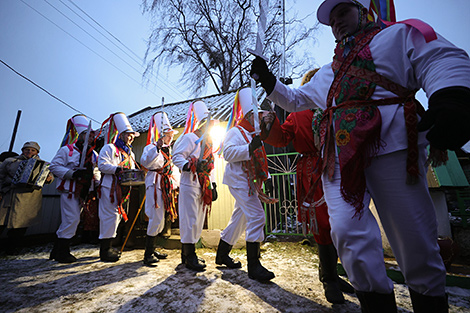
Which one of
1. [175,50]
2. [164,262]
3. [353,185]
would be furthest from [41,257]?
[175,50]

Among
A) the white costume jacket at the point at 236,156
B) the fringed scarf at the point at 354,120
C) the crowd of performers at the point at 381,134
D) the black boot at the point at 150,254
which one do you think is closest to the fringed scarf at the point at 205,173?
the white costume jacket at the point at 236,156

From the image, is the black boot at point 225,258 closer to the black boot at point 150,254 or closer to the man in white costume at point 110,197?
the black boot at point 150,254

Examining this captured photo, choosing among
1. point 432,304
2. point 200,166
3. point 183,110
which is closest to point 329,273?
point 432,304

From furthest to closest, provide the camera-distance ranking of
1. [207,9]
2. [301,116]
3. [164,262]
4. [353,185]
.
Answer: [207,9], [164,262], [301,116], [353,185]

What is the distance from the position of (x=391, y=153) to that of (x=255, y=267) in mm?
2177

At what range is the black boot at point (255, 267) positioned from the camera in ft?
8.73

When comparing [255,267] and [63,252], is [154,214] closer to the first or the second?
[63,252]

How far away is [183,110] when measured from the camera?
29.1 feet

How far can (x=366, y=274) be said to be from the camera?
3.77 ft

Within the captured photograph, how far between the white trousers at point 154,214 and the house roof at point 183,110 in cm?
275

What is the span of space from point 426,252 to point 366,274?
11.9 inches

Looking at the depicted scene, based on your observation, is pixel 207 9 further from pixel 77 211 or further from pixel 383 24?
pixel 383 24

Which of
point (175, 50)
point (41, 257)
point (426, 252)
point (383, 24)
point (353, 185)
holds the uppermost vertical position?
point (175, 50)

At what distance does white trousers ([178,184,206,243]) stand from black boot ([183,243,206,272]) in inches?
3.4
